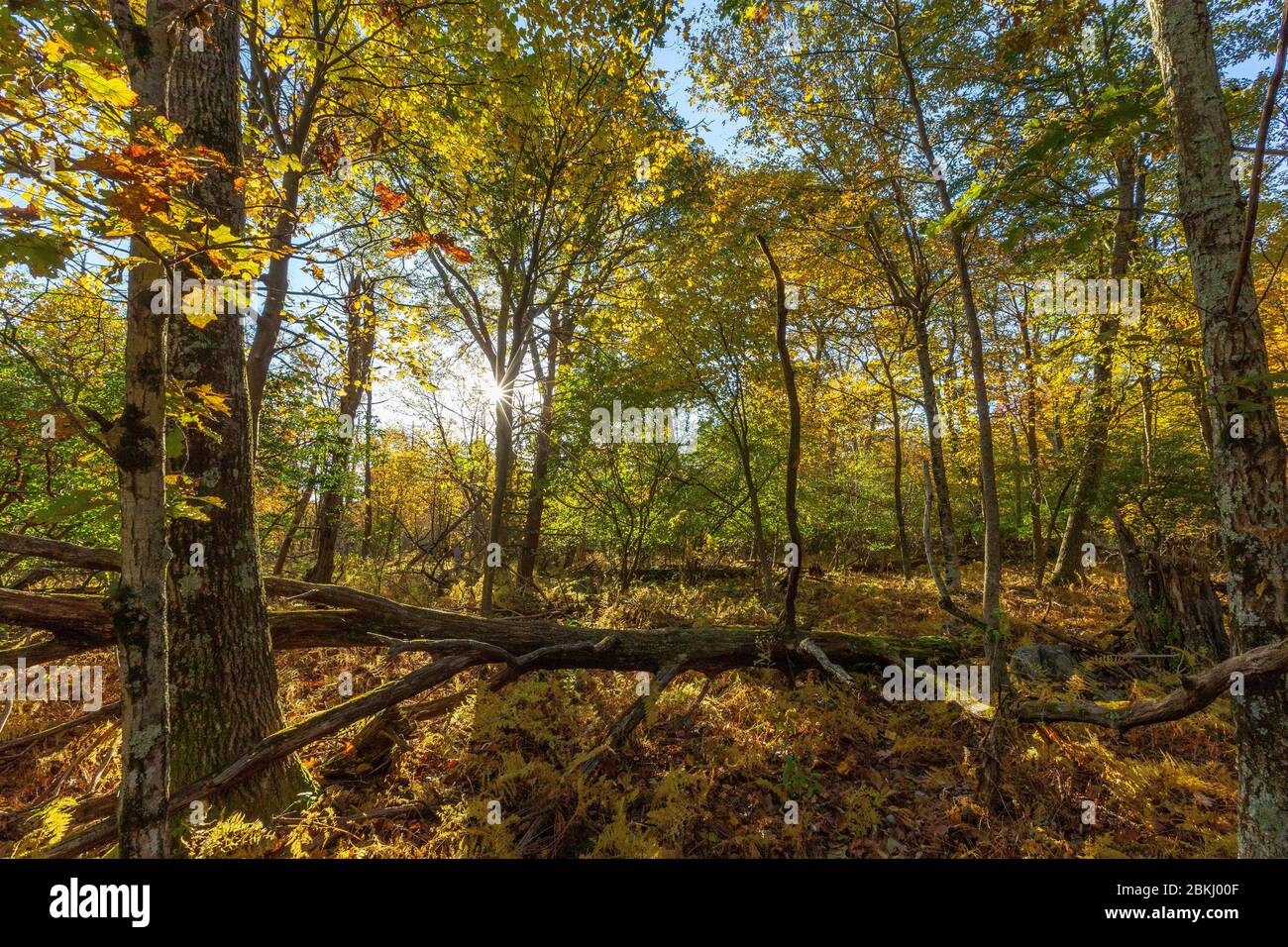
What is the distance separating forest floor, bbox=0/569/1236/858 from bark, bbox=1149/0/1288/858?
1.21 m

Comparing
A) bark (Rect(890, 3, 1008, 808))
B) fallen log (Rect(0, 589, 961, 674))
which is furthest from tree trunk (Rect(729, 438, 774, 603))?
bark (Rect(890, 3, 1008, 808))

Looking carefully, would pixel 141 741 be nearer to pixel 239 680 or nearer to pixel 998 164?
pixel 239 680

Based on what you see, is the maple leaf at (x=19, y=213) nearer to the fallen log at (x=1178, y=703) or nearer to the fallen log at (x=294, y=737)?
the fallen log at (x=294, y=737)

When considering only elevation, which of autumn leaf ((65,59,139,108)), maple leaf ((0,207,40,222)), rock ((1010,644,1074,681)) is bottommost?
rock ((1010,644,1074,681))

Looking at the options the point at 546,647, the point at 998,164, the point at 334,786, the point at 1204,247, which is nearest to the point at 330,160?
the point at 546,647

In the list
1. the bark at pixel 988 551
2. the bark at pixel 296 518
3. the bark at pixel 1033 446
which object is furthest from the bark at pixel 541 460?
the bark at pixel 1033 446

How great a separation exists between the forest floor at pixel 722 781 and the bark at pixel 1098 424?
204 inches

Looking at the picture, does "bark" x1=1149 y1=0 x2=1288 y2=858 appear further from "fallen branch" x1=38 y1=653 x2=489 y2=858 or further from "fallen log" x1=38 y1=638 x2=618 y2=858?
"fallen branch" x1=38 y1=653 x2=489 y2=858

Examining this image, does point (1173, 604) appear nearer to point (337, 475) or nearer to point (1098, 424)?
point (1098, 424)

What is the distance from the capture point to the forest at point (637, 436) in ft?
8.87

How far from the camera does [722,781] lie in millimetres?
4363

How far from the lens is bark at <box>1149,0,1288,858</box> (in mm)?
2723

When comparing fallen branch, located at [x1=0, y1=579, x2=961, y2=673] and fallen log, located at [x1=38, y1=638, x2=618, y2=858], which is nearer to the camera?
fallen log, located at [x1=38, y1=638, x2=618, y2=858]

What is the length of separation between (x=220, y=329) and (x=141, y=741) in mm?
2733
